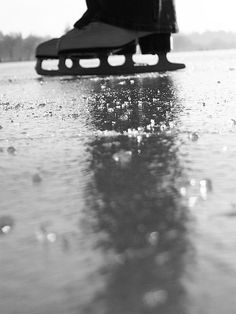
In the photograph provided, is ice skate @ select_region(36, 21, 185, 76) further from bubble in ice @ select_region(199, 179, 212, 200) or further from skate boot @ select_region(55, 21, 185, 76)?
bubble in ice @ select_region(199, 179, 212, 200)

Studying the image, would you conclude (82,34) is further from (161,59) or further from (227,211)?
(227,211)

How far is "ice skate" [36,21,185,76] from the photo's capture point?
1148cm

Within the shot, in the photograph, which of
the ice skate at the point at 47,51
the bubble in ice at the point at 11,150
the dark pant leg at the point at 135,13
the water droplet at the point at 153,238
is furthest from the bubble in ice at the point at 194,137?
the ice skate at the point at 47,51

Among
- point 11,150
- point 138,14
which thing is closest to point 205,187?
point 11,150

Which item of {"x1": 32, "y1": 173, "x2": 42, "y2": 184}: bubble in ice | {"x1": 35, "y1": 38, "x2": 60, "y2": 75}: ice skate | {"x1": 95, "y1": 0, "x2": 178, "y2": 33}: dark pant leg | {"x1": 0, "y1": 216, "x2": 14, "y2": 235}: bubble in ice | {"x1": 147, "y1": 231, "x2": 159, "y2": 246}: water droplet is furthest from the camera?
{"x1": 35, "y1": 38, "x2": 60, "y2": 75}: ice skate

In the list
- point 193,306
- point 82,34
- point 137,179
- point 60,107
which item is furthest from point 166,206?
point 82,34

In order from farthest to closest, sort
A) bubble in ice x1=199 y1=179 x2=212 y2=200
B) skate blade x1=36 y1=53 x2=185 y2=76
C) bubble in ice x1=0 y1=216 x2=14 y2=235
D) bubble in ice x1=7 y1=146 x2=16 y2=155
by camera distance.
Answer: skate blade x1=36 y1=53 x2=185 y2=76 → bubble in ice x1=7 y1=146 x2=16 y2=155 → bubble in ice x1=199 y1=179 x2=212 y2=200 → bubble in ice x1=0 y1=216 x2=14 y2=235

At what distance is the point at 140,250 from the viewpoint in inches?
53.9

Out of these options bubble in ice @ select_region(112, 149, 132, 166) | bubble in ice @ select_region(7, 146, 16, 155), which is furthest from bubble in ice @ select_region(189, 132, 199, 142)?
bubble in ice @ select_region(7, 146, 16, 155)

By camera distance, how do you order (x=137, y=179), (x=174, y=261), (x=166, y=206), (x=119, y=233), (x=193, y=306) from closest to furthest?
1. (x=193, y=306)
2. (x=174, y=261)
3. (x=119, y=233)
4. (x=166, y=206)
5. (x=137, y=179)

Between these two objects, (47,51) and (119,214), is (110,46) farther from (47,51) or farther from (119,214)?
(119,214)

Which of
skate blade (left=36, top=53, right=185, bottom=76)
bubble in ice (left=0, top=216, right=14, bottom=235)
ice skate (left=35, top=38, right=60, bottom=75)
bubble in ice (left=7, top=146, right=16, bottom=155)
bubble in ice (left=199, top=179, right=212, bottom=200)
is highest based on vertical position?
bubble in ice (left=0, top=216, right=14, bottom=235)

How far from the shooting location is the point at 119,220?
164cm

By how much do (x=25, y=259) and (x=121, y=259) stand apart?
0.20m
